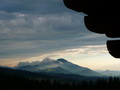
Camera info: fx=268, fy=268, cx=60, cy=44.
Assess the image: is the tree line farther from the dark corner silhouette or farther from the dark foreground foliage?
the dark corner silhouette

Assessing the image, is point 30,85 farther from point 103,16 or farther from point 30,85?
point 103,16

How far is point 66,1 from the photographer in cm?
620

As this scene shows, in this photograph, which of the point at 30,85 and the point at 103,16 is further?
the point at 30,85

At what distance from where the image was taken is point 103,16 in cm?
604

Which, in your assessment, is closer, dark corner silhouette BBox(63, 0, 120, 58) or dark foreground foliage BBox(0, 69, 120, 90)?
dark corner silhouette BBox(63, 0, 120, 58)

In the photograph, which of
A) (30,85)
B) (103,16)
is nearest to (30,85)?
(30,85)

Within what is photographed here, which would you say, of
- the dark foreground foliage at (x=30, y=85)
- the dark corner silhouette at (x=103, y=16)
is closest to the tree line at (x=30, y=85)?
the dark foreground foliage at (x=30, y=85)

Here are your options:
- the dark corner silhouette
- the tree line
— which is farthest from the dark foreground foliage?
the dark corner silhouette

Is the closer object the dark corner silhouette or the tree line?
the dark corner silhouette

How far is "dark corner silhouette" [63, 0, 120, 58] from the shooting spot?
577 cm

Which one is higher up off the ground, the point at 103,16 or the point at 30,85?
the point at 103,16

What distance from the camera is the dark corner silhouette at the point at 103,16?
5.77 meters

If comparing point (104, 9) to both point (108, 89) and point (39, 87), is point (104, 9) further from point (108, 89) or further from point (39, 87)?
point (108, 89)

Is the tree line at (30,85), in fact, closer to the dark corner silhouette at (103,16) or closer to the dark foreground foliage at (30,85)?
the dark foreground foliage at (30,85)
